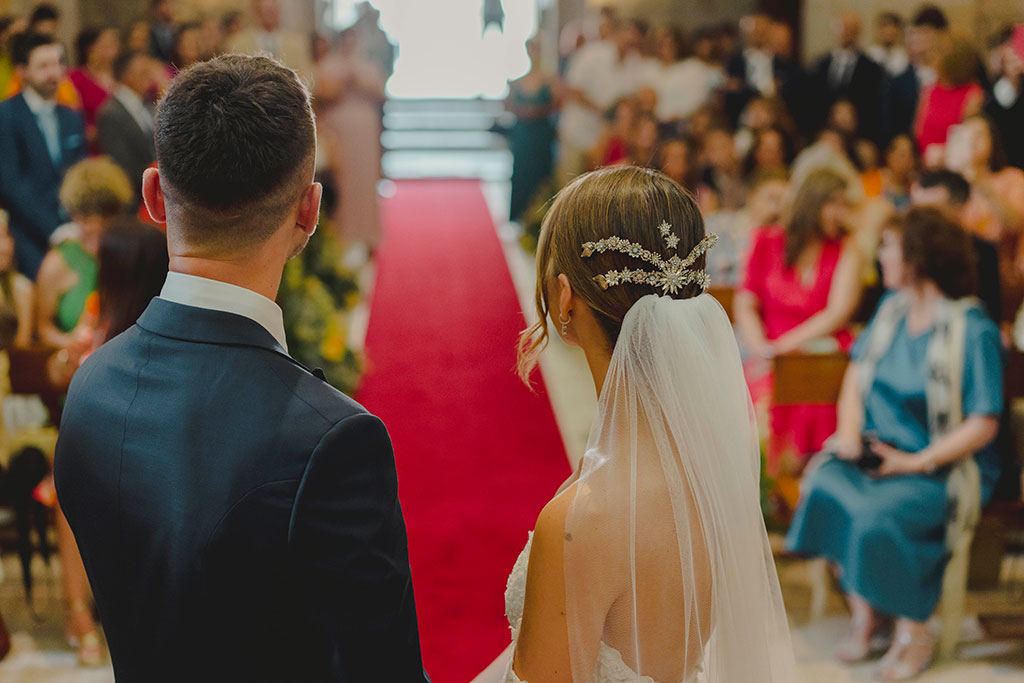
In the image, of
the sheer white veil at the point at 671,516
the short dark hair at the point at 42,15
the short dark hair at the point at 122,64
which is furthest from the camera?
the short dark hair at the point at 122,64

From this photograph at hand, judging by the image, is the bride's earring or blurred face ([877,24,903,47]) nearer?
the bride's earring

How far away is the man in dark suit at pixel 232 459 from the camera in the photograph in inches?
46.8

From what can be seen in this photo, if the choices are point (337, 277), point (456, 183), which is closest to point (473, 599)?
point (337, 277)

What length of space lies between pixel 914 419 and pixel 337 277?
4.82 meters

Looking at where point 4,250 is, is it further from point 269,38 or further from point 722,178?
point 269,38

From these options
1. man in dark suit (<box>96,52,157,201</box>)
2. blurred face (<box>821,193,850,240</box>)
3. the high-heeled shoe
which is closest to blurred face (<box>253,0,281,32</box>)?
man in dark suit (<box>96,52,157,201</box>)

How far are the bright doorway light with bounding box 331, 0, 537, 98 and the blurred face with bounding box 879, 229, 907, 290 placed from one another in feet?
48.5

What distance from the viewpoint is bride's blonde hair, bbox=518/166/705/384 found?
170 cm

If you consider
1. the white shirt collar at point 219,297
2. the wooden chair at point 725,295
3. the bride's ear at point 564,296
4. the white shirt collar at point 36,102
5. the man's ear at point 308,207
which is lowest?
the wooden chair at point 725,295

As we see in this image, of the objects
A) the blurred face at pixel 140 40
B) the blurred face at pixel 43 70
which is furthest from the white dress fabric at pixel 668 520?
the blurred face at pixel 140 40

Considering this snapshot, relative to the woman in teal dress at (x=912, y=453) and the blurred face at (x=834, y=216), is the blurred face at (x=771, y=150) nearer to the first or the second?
the blurred face at (x=834, y=216)

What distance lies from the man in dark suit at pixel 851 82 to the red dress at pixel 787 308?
4073 millimetres

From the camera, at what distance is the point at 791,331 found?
480cm

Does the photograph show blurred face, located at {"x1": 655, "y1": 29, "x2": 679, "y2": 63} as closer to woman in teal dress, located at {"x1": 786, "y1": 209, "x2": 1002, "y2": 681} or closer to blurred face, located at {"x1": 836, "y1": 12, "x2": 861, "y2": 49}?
blurred face, located at {"x1": 836, "y1": 12, "x2": 861, "y2": 49}
